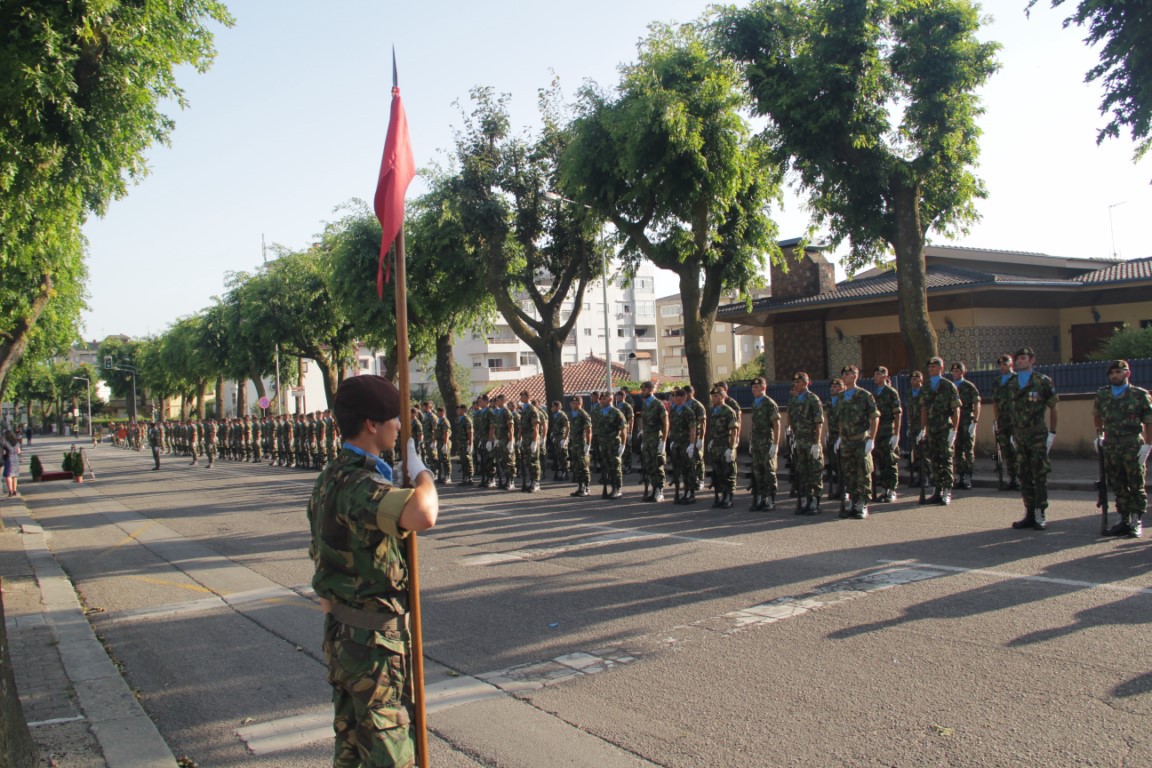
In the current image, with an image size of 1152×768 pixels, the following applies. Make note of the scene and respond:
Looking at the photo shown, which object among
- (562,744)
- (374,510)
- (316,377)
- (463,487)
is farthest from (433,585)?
(316,377)

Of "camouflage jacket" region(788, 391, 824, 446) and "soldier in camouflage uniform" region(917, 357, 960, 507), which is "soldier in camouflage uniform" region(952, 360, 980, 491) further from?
"camouflage jacket" region(788, 391, 824, 446)

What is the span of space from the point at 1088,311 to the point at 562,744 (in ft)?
85.0

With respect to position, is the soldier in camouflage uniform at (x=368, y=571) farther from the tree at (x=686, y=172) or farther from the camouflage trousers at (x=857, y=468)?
the tree at (x=686, y=172)

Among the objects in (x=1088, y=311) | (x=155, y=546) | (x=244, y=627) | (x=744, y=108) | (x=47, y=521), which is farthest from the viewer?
(x=1088, y=311)

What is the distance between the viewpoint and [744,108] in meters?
19.2

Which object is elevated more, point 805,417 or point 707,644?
point 805,417

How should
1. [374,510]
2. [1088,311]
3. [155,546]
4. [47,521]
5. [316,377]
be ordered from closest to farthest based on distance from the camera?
[374,510] → [155,546] → [47,521] → [1088,311] → [316,377]

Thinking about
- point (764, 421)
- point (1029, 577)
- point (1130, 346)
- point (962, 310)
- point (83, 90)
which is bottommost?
point (1029, 577)

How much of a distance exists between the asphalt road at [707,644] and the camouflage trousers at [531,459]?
6293 millimetres

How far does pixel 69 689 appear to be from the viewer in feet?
19.9

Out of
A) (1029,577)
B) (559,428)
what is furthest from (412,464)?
(559,428)

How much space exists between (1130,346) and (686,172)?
10.3m

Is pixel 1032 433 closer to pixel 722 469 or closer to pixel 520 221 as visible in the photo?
pixel 722 469

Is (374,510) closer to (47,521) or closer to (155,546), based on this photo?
(155,546)
